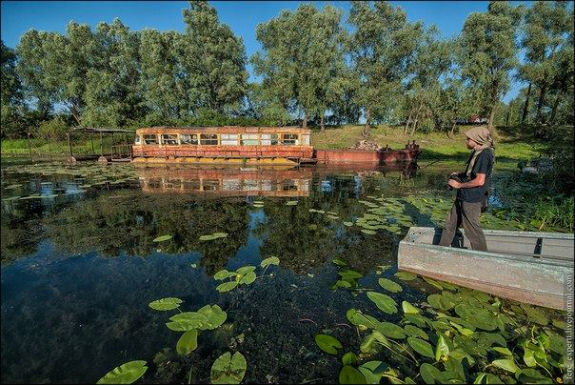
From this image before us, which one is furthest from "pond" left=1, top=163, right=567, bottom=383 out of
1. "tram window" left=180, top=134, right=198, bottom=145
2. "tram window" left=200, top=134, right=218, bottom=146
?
"tram window" left=180, top=134, right=198, bottom=145

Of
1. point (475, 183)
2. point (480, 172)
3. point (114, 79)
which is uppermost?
point (114, 79)

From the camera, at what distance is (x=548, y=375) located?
2.53 m

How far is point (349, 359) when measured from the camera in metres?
2.61

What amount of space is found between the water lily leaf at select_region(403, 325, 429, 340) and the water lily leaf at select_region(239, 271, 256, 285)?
2.14 metres

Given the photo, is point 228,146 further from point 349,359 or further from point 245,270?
point 349,359

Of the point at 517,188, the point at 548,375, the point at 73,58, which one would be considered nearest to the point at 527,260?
the point at 548,375

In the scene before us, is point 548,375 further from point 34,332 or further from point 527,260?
point 34,332

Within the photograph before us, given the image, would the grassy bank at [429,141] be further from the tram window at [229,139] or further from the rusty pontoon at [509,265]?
the rusty pontoon at [509,265]

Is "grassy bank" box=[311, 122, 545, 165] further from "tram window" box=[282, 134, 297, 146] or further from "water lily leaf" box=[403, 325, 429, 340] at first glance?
"water lily leaf" box=[403, 325, 429, 340]

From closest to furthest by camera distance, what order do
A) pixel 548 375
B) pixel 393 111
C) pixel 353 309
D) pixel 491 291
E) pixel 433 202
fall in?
pixel 548 375 → pixel 353 309 → pixel 491 291 → pixel 433 202 → pixel 393 111

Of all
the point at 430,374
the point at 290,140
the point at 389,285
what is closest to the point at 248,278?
the point at 389,285

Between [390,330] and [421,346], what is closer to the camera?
[421,346]

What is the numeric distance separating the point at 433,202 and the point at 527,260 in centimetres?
Result: 588

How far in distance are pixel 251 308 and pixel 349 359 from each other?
4.59 ft
